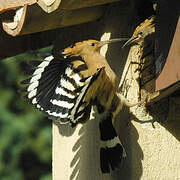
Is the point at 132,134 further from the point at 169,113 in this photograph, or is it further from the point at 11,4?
the point at 11,4

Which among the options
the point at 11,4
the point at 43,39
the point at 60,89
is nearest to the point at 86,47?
the point at 60,89

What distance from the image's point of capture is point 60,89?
3.43m

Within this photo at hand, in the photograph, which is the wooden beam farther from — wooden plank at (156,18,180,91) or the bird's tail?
wooden plank at (156,18,180,91)

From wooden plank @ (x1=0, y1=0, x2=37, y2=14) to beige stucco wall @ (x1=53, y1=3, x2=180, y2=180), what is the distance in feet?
1.52

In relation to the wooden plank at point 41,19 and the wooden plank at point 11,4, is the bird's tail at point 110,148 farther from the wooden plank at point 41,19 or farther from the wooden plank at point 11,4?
the wooden plank at point 11,4

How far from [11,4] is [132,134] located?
2.74 ft

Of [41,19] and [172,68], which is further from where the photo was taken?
[41,19]

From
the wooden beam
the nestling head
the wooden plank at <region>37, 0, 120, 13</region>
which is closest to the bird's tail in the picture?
the nestling head

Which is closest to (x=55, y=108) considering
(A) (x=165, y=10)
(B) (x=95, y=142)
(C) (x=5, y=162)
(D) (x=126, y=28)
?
(B) (x=95, y=142)

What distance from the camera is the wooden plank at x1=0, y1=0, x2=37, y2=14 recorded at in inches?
124

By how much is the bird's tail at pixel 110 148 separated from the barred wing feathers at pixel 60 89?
128 mm

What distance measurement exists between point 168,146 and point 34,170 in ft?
16.2

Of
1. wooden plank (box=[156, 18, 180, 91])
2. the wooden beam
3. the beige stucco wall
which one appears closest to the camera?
wooden plank (box=[156, 18, 180, 91])

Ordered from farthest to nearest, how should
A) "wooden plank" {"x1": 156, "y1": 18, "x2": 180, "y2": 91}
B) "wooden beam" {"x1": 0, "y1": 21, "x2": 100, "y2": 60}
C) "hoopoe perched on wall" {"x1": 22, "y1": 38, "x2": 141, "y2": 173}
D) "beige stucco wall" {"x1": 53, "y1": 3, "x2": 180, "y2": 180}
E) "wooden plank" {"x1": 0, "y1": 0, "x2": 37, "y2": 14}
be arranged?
1. "wooden beam" {"x1": 0, "y1": 21, "x2": 100, "y2": 60}
2. "beige stucco wall" {"x1": 53, "y1": 3, "x2": 180, "y2": 180}
3. "hoopoe perched on wall" {"x1": 22, "y1": 38, "x2": 141, "y2": 173}
4. "wooden plank" {"x1": 0, "y1": 0, "x2": 37, "y2": 14}
5. "wooden plank" {"x1": 156, "y1": 18, "x2": 180, "y2": 91}
